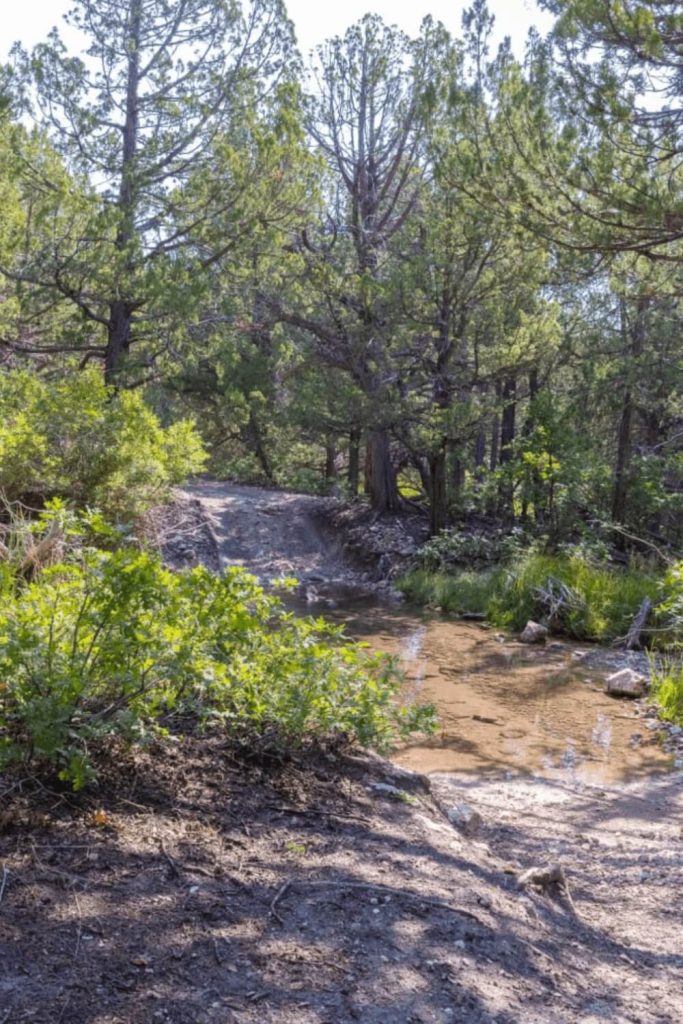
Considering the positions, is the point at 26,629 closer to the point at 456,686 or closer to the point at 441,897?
the point at 441,897

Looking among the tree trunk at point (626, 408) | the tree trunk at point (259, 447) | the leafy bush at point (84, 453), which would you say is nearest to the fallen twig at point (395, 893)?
the leafy bush at point (84, 453)

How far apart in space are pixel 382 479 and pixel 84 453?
1008 centimetres

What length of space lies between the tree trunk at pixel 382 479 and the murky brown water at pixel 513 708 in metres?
6.24

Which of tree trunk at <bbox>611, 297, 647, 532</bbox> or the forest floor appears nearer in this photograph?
the forest floor

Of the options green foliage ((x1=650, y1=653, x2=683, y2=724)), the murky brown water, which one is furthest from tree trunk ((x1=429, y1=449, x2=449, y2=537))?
green foliage ((x1=650, y1=653, x2=683, y2=724))

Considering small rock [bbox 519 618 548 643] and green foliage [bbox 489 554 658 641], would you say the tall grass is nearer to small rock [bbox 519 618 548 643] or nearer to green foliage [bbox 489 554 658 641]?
green foliage [bbox 489 554 658 641]

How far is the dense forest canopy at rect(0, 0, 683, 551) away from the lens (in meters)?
11.5

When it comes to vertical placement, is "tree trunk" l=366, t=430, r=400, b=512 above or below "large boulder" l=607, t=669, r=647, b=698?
above

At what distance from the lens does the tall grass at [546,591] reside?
10.0 m

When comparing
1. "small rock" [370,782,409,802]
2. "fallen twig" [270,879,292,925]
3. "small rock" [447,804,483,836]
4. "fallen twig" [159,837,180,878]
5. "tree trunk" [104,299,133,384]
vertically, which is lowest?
"small rock" [447,804,483,836]

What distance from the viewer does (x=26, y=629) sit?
2709 millimetres

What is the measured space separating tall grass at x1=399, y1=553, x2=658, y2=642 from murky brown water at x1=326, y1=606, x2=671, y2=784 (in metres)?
0.53

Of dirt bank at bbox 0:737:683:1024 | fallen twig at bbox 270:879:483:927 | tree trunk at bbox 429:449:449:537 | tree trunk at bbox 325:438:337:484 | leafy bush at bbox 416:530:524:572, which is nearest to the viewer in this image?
dirt bank at bbox 0:737:683:1024

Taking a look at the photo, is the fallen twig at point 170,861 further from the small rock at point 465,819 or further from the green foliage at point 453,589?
the green foliage at point 453,589
